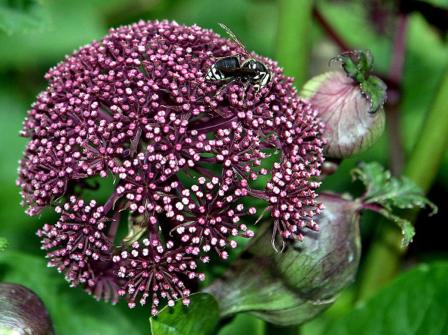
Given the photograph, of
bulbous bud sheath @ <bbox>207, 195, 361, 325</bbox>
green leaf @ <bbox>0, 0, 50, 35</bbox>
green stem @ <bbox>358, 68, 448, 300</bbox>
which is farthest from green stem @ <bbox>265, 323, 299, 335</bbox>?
green leaf @ <bbox>0, 0, 50, 35</bbox>

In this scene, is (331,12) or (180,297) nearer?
(180,297)

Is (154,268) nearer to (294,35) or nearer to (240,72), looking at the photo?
(240,72)

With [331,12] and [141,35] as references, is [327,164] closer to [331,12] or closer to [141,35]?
[141,35]

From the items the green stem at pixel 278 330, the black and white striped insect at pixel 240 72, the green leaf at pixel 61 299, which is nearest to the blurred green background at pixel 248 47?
the green leaf at pixel 61 299

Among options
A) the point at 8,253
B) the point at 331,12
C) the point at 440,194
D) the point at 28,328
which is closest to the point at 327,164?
the point at 28,328

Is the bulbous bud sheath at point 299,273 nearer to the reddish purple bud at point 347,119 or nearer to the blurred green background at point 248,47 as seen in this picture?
the reddish purple bud at point 347,119
